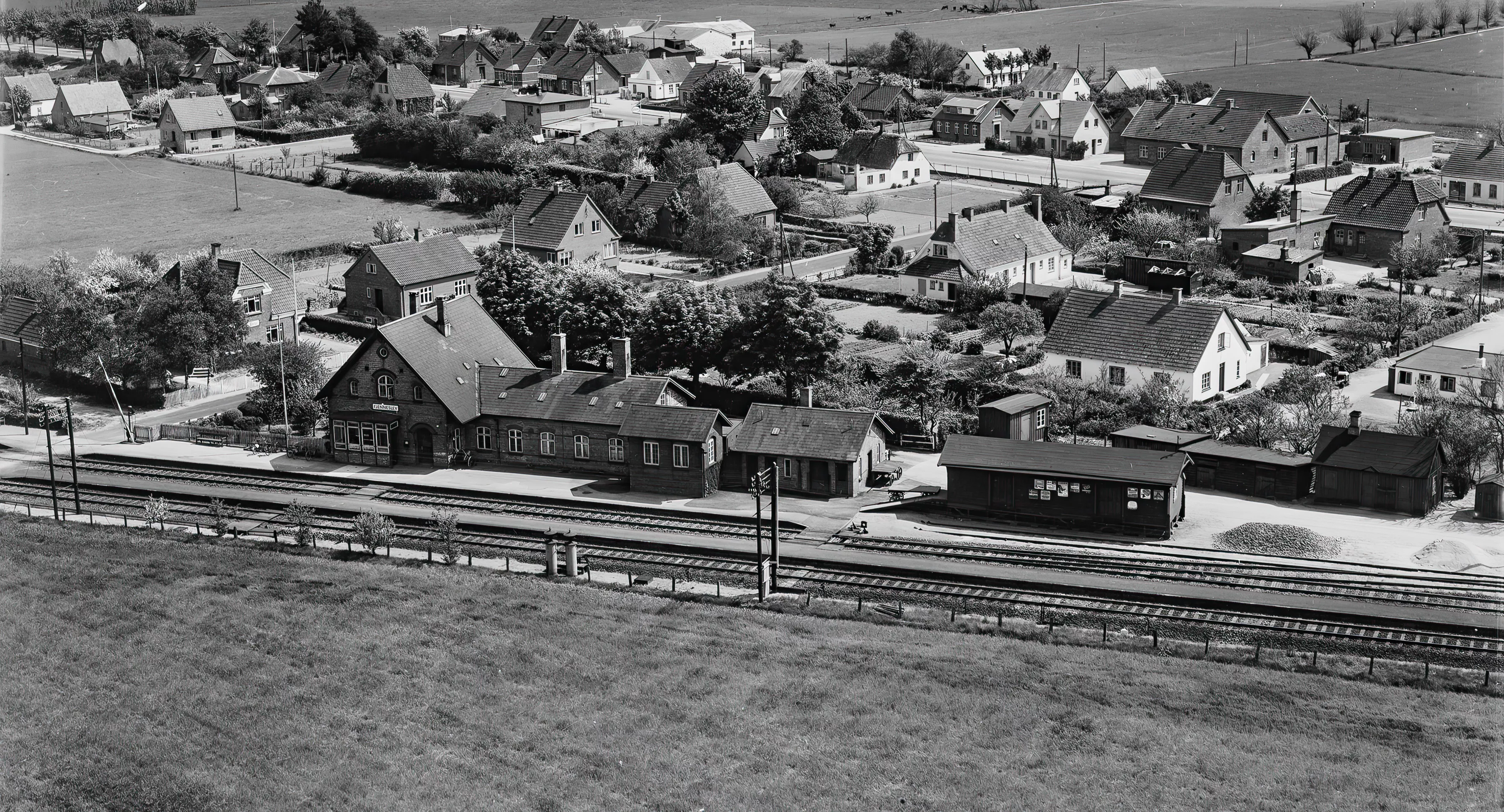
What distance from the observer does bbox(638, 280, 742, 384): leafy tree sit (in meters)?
66.6

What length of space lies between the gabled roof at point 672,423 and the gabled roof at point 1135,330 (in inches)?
673

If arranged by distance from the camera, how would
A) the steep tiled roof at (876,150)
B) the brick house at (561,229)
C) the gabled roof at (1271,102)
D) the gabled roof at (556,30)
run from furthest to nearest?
the gabled roof at (556,30)
the gabled roof at (1271,102)
the steep tiled roof at (876,150)
the brick house at (561,229)

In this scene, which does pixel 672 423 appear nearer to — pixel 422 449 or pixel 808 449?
Answer: pixel 808 449

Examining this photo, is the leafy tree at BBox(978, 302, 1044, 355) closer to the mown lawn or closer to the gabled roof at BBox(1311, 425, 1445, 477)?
the gabled roof at BBox(1311, 425, 1445, 477)

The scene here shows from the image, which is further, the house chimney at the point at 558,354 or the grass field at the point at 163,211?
the grass field at the point at 163,211

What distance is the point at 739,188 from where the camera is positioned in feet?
330

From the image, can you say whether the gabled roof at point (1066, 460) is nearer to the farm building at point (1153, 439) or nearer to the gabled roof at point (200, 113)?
the farm building at point (1153, 439)

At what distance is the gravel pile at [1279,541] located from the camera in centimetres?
5053

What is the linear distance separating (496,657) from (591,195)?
63126 millimetres

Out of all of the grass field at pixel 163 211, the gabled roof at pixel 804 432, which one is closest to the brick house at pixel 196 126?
the grass field at pixel 163 211

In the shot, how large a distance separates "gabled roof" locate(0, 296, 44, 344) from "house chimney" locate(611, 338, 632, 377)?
29067mm

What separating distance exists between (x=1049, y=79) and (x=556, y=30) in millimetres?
70535

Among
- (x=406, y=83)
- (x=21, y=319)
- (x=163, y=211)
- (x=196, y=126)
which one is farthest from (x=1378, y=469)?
(x=406, y=83)

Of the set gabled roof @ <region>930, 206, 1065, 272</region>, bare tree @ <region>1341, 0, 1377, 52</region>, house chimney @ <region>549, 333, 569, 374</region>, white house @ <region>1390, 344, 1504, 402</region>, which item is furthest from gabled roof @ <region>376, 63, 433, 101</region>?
white house @ <region>1390, 344, 1504, 402</region>
